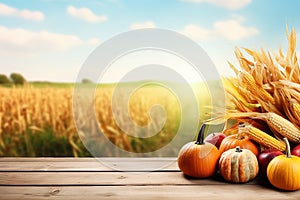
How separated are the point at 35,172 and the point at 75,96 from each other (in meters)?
0.25

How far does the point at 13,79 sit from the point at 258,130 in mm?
1654

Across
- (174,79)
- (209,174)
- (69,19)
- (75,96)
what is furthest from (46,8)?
(209,174)

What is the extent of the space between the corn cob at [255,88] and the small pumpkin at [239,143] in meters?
0.14

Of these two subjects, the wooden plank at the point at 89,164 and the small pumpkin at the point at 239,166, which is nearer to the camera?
the small pumpkin at the point at 239,166

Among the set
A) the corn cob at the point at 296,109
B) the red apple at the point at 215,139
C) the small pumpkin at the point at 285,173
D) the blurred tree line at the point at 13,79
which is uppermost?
the blurred tree line at the point at 13,79

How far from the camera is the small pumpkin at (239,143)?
966mm

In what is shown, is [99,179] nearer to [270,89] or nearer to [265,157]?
[265,157]

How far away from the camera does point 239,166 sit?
0.87 metres

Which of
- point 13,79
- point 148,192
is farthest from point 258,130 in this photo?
point 13,79

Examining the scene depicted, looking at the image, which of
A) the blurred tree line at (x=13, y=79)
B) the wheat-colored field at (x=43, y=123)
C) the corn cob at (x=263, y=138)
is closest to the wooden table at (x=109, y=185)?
the corn cob at (x=263, y=138)

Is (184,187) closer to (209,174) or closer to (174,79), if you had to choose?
(209,174)

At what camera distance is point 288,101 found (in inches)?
39.8

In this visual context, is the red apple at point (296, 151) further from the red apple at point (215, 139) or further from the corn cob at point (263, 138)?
the red apple at point (215, 139)

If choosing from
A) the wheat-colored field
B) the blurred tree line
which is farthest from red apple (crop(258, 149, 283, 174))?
the blurred tree line
